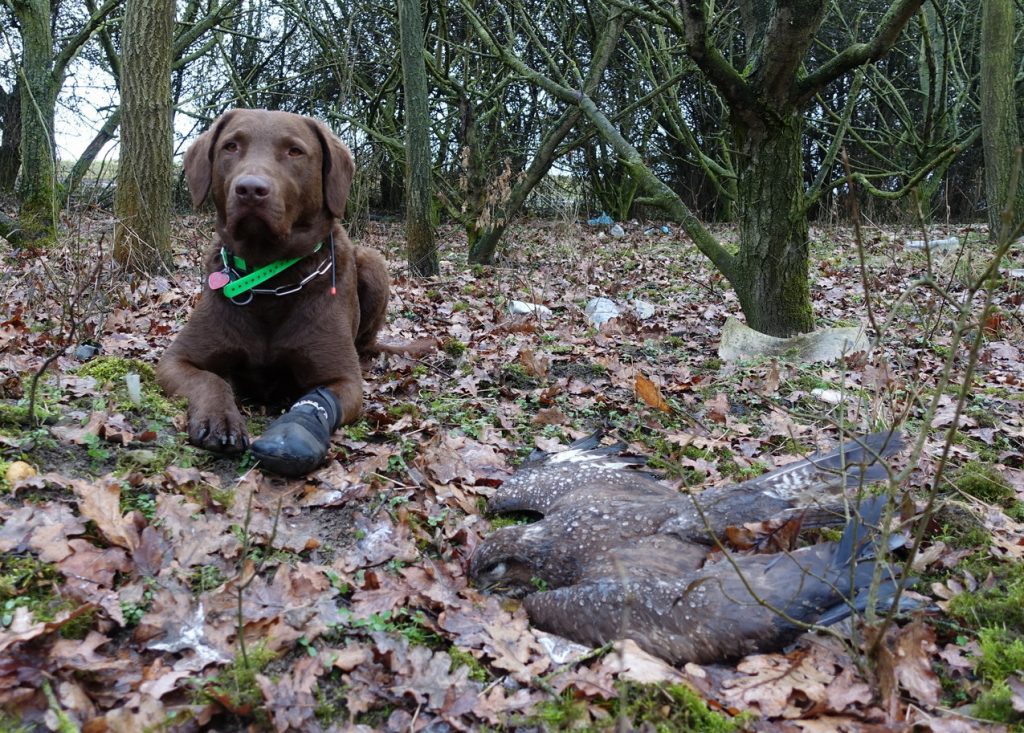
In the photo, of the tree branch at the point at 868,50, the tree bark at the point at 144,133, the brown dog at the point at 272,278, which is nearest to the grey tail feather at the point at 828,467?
the brown dog at the point at 272,278

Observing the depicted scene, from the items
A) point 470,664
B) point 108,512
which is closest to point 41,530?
point 108,512

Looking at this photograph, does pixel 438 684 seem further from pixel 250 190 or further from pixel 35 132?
pixel 35 132

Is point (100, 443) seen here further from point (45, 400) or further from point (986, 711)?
point (986, 711)

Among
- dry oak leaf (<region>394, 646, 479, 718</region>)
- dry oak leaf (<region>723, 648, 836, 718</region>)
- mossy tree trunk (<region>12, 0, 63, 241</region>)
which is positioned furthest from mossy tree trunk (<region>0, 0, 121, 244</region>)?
dry oak leaf (<region>723, 648, 836, 718</region>)

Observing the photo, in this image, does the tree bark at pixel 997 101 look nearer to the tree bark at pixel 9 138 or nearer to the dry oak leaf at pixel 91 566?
the dry oak leaf at pixel 91 566

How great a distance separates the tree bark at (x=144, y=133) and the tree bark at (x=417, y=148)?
273 cm

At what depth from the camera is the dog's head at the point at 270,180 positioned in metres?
4.32

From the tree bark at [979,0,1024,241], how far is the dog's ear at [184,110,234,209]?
9830 millimetres

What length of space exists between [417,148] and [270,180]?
5774 mm

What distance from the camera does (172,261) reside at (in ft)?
27.7

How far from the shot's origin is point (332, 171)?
4891 millimetres

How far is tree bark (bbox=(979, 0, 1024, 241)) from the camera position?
10.4 meters

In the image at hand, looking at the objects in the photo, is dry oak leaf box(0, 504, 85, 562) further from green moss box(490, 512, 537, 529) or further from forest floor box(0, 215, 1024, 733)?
green moss box(490, 512, 537, 529)

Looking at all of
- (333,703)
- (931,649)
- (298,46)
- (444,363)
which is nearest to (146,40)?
(444,363)
